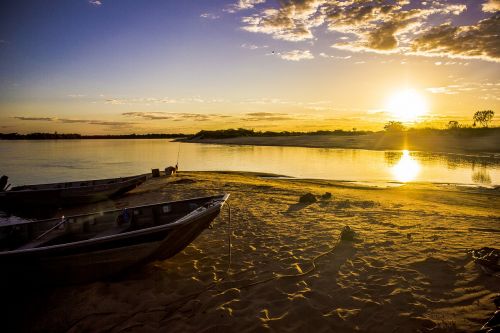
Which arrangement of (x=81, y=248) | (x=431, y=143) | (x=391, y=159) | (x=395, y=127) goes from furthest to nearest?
1. (x=395, y=127)
2. (x=431, y=143)
3. (x=391, y=159)
4. (x=81, y=248)

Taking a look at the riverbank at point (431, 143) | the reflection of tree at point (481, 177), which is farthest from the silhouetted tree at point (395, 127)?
the reflection of tree at point (481, 177)

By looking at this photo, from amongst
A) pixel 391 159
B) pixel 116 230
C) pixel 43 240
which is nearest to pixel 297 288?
pixel 116 230

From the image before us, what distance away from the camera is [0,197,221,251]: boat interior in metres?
7.76

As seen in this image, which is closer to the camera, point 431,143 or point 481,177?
point 481,177

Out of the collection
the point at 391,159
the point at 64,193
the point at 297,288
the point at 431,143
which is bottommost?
the point at 297,288

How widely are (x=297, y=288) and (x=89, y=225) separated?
5418 millimetres

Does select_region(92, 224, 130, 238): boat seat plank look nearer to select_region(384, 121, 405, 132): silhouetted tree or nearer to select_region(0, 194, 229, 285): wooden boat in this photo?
select_region(0, 194, 229, 285): wooden boat

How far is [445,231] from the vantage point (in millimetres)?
9453

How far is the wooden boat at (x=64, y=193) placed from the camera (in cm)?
1542

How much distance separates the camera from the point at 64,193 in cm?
1606

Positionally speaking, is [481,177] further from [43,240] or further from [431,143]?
[431,143]

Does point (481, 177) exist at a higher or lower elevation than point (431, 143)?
lower

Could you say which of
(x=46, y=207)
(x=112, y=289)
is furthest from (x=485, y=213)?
(x=46, y=207)

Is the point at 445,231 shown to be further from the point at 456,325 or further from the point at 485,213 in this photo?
the point at 456,325
